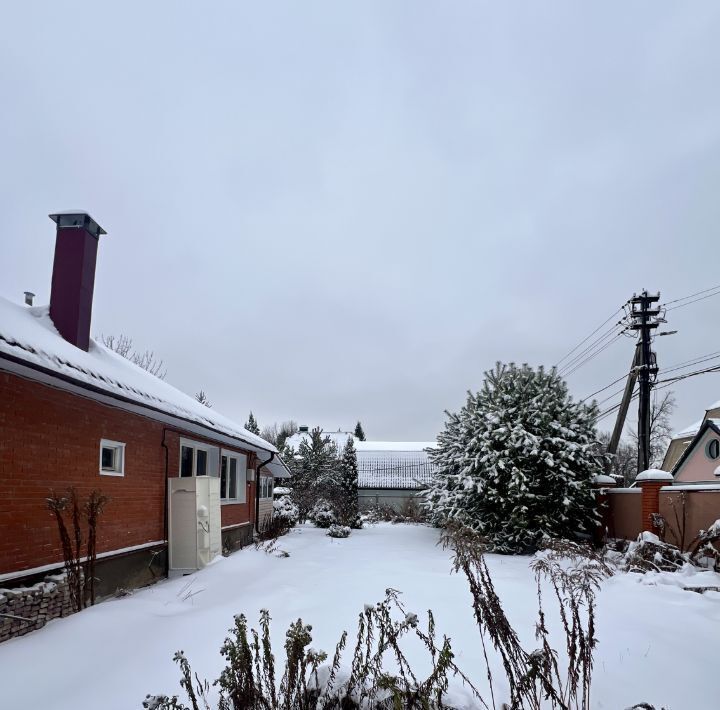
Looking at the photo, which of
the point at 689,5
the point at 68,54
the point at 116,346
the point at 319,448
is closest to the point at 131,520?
the point at 68,54

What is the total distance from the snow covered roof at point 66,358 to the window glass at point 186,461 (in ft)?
5.50

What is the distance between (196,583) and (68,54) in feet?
26.1

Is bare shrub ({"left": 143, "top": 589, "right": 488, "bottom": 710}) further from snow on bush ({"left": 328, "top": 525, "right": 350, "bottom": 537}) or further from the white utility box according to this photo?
snow on bush ({"left": 328, "top": 525, "right": 350, "bottom": 537})

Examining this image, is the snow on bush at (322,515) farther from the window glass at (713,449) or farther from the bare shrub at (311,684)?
the bare shrub at (311,684)

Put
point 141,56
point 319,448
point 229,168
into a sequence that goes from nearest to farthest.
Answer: point 141,56
point 229,168
point 319,448

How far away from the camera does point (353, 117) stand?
9961mm

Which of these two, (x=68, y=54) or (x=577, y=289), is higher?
(x=68, y=54)

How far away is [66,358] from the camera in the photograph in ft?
20.5

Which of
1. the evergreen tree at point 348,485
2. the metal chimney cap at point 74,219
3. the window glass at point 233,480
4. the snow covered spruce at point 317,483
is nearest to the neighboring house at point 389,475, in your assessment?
the evergreen tree at point 348,485

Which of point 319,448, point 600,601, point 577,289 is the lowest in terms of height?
point 600,601

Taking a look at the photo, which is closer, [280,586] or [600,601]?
[600,601]

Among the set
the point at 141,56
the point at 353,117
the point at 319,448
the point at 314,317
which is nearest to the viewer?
the point at 141,56

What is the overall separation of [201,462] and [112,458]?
4.15m

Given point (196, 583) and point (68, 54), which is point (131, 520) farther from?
point (68, 54)
